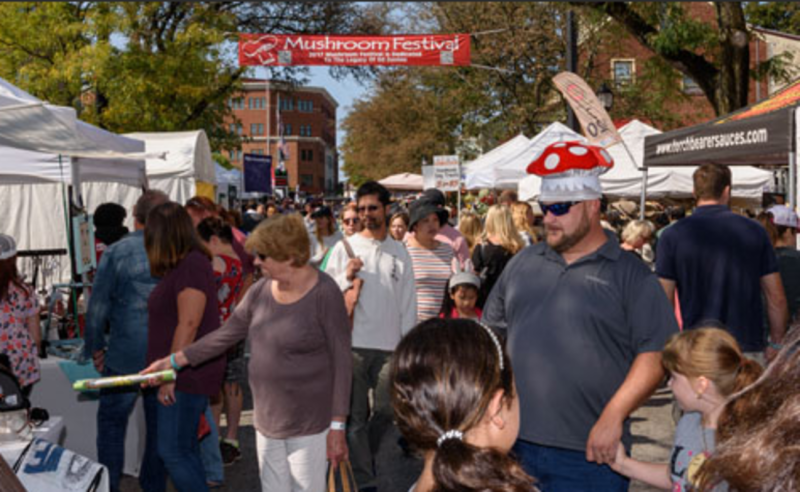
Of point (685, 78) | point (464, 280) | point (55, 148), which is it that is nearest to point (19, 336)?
point (55, 148)

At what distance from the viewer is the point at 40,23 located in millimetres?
18906

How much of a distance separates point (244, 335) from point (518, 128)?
2844cm

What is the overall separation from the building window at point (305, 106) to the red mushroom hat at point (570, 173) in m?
128

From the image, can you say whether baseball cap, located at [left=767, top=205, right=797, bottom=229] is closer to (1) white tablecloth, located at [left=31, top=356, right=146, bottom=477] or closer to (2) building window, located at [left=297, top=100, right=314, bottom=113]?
(1) white tablecloth, located at [left=31, top=356, right=146, bottom=477]

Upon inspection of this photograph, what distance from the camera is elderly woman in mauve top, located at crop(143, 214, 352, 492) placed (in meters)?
4.18

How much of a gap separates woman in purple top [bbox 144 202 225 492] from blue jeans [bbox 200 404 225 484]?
1147 mm

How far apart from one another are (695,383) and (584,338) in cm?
47

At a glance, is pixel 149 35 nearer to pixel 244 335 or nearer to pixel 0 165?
pixel 0 165

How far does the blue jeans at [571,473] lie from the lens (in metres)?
3.53

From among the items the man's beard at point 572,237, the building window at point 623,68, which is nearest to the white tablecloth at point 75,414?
the man's beard at point 572,237

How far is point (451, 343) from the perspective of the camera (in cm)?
184

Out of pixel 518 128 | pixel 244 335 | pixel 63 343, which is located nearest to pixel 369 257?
pixel 244 335

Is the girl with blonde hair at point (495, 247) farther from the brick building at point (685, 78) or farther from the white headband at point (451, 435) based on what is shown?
the brick building at point (685, 78)

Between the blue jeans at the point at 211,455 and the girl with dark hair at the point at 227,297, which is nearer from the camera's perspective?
the blue jeans at the point at 211,455
